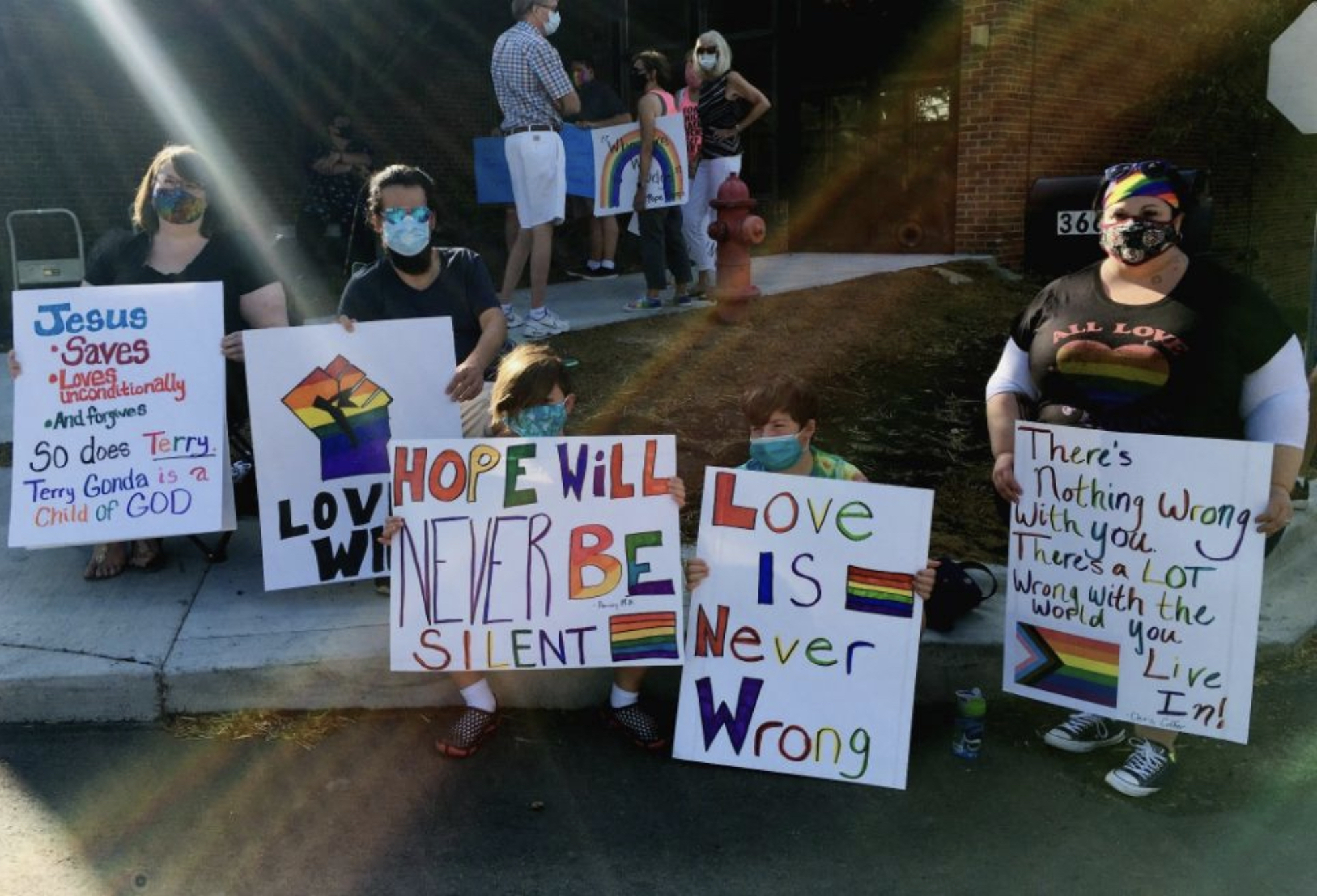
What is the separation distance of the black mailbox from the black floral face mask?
21.8 feet

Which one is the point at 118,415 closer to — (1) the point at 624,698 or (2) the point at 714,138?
(1) the point at 624,698

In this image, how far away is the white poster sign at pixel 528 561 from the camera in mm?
3385

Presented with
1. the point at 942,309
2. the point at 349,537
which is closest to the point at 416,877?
the point at 349,537

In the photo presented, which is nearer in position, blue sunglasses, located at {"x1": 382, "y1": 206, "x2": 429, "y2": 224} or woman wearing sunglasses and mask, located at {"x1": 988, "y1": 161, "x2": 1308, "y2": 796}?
woman wearing sunglasses and mask, located at {"x1": 988, "y1": 161, "x2": 1308, "y2": 796}

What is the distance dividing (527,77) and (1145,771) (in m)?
5.14

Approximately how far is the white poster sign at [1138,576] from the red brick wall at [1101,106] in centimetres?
899

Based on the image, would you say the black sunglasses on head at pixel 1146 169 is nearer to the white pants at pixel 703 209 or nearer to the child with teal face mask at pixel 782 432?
the child with teal face mask at pixel 782 432

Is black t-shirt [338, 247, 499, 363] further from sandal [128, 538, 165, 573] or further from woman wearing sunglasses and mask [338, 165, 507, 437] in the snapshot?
sandal [128, 538, 165, 573]

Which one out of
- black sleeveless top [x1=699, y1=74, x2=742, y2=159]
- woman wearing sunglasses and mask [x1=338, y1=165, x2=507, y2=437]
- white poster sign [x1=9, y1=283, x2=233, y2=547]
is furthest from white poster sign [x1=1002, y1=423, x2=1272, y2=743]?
black sleeveless top [x1=699, y1=74, x2=742, y2=159]

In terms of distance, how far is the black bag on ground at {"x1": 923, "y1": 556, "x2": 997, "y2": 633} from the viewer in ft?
12.7

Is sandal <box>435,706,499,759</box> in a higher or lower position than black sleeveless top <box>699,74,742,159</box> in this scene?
lower

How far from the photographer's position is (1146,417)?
328cm

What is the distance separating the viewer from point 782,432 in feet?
11.1

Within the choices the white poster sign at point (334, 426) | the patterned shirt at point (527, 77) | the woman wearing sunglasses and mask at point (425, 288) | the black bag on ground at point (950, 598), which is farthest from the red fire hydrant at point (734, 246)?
the black bag on ground at point (950, 598)
